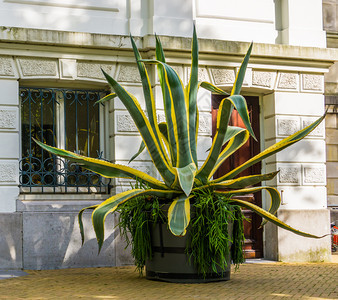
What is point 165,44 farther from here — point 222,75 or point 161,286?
point 161,286

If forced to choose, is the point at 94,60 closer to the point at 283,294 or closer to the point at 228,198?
the point at 228,198

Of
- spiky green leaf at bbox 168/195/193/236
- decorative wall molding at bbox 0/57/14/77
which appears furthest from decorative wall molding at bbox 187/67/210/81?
spiky green leaf at bbox 168/195/193/236

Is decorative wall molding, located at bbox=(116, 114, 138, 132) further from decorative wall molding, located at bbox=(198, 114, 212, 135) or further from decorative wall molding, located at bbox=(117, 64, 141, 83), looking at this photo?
decorative wall molding, located at bbox=(198, 114, 212, 135)

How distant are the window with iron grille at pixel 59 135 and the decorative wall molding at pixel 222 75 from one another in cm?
183

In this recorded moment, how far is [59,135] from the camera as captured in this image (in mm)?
10469

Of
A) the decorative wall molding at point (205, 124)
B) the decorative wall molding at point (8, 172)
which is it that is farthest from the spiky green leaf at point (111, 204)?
the decorative wall molding at point (205, 124)

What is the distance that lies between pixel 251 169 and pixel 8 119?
4143 mm

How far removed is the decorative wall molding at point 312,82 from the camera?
37.5ft

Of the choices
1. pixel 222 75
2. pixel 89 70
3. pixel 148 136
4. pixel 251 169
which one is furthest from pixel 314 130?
pixel 148 136

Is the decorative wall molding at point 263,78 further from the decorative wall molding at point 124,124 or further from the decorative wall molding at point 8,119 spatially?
the decorative wall molding at point 8,119

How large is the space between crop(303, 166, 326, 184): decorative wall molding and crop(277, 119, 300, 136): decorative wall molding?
0.66 metres

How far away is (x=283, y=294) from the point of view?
7320mm

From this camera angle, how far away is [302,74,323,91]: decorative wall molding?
11.4 metres

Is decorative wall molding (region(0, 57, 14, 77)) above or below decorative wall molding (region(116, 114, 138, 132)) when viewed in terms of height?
above
